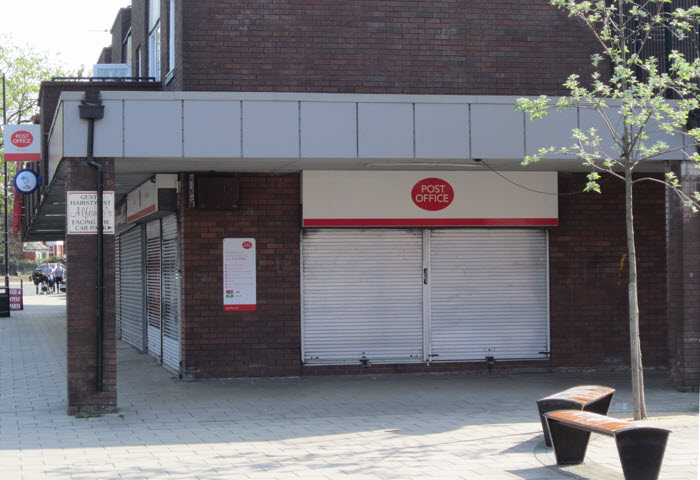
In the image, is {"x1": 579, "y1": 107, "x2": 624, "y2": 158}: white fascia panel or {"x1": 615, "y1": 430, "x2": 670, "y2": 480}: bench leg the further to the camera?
{"x1": 579, "y1": 107, "x2": 624, "y2": 158}: white fascia panel

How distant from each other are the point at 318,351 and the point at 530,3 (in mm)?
6242

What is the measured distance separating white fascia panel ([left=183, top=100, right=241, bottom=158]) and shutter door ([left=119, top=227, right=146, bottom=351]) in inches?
286

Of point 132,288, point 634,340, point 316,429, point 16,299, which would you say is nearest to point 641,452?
point 634,340

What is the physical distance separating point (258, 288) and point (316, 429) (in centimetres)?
407

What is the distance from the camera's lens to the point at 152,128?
34.3ft

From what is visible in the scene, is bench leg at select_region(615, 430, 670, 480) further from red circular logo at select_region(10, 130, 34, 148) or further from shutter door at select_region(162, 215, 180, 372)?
red circular logo at select_region(10, 130, 34, 148)

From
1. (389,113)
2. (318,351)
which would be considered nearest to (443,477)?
(389,113)

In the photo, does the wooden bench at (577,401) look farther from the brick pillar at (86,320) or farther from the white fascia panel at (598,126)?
the brick pillar at (86,320)

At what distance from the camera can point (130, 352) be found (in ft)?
57.6

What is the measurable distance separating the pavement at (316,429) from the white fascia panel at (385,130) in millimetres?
3102

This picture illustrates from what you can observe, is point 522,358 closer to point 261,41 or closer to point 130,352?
point 261,41

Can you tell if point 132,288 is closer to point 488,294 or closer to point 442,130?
point 488,294

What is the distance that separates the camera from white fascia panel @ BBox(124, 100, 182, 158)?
1042 centimetres

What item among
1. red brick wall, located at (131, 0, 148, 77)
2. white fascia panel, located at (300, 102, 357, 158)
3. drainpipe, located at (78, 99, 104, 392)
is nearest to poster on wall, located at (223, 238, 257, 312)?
white fascia panel, located at (300, 102, 357, 158)
